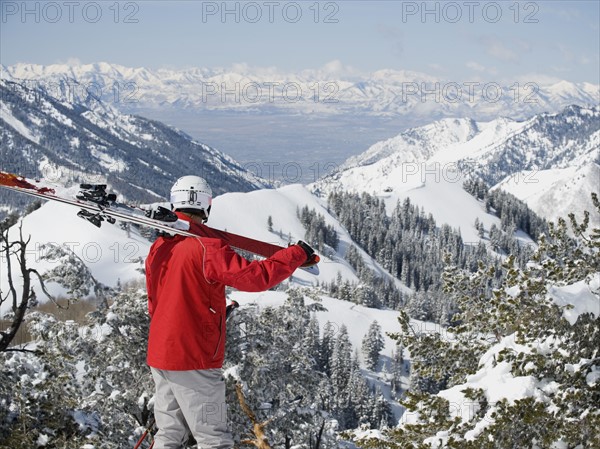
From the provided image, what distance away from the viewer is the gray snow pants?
5918 mm

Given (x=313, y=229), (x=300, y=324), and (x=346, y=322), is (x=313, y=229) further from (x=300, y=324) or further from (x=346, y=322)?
(x=300, y=324)

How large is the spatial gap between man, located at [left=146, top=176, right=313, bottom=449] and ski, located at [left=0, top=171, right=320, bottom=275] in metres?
0.20

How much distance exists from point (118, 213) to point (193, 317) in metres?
1.55

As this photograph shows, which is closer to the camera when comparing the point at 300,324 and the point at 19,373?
the point at 19,373

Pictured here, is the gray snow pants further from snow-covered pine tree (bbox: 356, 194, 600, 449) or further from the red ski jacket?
snow-covered pine tree (bbox: 356, 194, 600, 449)

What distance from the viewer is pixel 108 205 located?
247 inches

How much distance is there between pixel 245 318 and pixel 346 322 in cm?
9218

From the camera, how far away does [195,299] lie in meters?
5.76

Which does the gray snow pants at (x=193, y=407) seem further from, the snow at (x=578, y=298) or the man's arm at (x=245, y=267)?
the snow at (x=578, y=298)

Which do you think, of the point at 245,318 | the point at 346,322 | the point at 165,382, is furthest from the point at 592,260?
the point at 346,322

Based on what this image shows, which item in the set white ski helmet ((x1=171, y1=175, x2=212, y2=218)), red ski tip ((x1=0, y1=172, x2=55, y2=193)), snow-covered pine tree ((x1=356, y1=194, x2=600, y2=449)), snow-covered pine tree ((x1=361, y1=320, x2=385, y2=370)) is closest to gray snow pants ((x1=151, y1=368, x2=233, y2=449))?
white ski helmet ((x1=171, y1=175, x2=212, y2=218))

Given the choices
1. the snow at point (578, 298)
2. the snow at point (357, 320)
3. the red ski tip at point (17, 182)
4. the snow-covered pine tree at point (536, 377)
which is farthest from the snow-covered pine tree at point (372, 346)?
the red ski tip at point (17, 182)

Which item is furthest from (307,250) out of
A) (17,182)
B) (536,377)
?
(536,377)

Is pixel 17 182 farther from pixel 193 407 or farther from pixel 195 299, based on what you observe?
pixel 193 407
